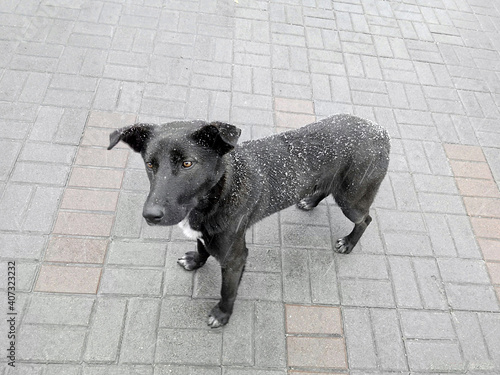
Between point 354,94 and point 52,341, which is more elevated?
point 354,94

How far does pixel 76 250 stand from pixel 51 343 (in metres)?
0.88

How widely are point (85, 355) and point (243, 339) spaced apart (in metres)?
1.33

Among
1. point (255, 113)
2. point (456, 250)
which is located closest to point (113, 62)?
point (255, 113)

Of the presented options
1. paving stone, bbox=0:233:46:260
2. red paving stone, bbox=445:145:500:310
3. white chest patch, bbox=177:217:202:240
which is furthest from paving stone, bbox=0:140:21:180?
red paving stone, bbox=445:145:500:310

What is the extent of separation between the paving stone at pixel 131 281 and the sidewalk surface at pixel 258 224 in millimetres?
15

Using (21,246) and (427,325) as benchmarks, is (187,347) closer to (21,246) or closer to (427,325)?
(21,246)

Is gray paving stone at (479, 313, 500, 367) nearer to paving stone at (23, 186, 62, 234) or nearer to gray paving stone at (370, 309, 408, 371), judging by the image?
gray paving stone at (370, 309, 408, 371)

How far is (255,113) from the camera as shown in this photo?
513 cm

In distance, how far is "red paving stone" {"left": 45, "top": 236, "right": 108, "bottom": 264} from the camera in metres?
3.61

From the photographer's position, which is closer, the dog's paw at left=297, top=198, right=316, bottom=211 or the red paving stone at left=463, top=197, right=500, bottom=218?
the dog's paw at left=297, top=198, right=316, bottom=211

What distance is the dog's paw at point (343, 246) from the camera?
3.90 m

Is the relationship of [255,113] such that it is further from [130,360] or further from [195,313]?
[130,360]

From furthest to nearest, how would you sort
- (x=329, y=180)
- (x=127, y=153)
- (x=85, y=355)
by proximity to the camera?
(x=127, y=153)
(x=329, y=180)
(x=85, y=355)

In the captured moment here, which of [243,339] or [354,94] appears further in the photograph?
[354,94]
